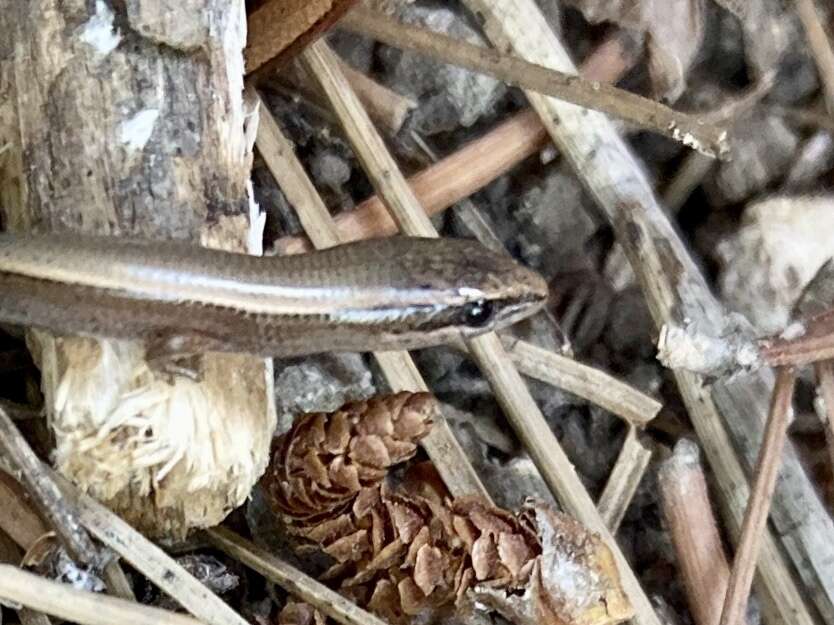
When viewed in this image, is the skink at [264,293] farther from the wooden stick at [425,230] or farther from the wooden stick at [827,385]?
the wooden stick at [827,385]

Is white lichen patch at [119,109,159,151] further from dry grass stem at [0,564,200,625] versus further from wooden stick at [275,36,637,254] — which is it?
dry grass stem at [0,564,200,625]

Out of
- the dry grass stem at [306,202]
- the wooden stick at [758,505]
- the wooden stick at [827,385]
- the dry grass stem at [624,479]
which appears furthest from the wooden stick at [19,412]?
the wooden stick at [827,385]

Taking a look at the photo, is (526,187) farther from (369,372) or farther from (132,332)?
(132,332)

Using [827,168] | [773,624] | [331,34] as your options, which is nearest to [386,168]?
[331,34]

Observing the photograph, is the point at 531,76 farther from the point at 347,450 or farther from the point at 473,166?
the point at 347,450

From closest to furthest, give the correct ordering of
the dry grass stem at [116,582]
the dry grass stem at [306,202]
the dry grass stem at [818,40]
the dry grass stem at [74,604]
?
the dry grass stem at [74,604] < the dry grass stem at [116,582] < the dry grass stem at [306,202] < the dry grass stem at [818,40]
